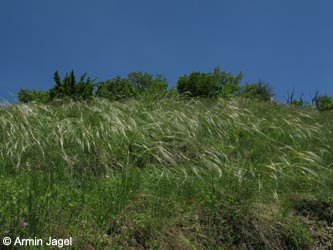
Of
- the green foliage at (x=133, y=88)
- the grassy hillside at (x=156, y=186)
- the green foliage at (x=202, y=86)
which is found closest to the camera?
the grassy hillside at (x=156, y=186)

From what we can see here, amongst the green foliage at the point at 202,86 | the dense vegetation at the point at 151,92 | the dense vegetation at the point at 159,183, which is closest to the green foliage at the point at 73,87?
the dense vegetation at the point at 151,92

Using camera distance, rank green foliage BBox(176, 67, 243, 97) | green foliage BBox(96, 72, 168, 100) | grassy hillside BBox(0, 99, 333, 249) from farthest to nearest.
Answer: green foliage BBox(176, 67, 243, 97) < green foliage BBox(96, 72, 168, 100) < grassy hillside BBox(0, 99, 333, 249)

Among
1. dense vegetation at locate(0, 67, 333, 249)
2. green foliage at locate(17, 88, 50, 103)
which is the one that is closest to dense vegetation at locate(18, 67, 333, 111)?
green foliage at locate(17, 88, 50, 103)

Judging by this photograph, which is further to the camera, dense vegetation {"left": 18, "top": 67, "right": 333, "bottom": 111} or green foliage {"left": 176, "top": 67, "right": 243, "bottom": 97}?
green foliage {"left": 176, "top": 67, "right": 243, "bottom": 97}

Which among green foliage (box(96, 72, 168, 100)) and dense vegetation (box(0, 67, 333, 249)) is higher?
green foliage (box(96, 72, 168, 100))

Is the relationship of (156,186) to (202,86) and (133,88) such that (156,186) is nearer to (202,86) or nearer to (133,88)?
(202,86)

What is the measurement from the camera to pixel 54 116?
22.2 feet

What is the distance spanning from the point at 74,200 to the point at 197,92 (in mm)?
11460

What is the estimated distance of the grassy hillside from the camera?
299 centimetres

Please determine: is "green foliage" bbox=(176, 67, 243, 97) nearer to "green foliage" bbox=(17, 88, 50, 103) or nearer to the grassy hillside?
"green foliage" bbox=(17, 88, 50, 103)

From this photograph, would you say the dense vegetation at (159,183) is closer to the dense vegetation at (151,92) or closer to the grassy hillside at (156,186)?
the grassy hillside at (156,186)

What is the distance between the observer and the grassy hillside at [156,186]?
2992mm

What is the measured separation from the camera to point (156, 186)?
3.81 metres

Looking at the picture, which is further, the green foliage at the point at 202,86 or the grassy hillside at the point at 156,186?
the green foliage at the point at 202,86
